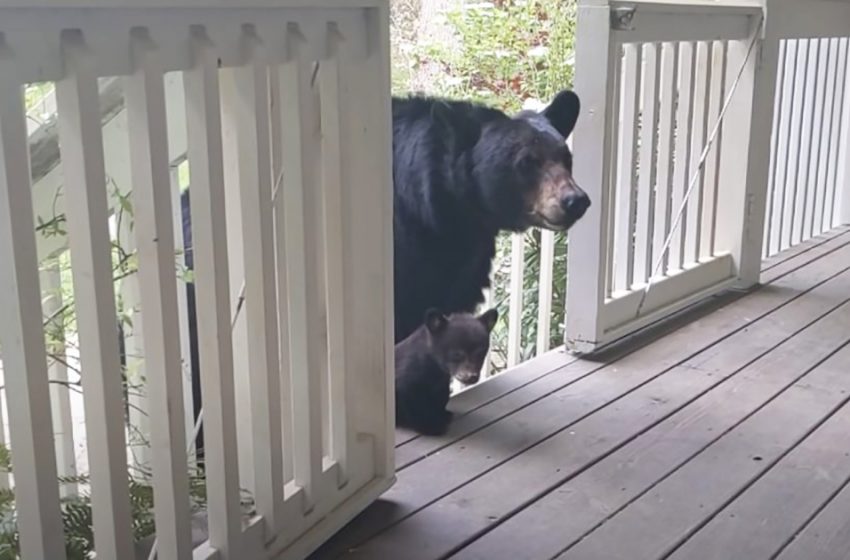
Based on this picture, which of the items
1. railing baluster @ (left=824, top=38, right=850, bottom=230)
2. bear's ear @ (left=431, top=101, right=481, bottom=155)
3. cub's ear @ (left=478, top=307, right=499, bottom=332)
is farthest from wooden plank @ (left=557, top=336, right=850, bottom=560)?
railing baluster @ (left=824, top=38, right=850, bottom=230)

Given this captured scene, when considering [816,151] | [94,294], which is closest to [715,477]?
[94,294]

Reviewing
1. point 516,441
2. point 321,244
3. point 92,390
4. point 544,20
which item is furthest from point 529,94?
point 92,390

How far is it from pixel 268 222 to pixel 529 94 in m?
3.76

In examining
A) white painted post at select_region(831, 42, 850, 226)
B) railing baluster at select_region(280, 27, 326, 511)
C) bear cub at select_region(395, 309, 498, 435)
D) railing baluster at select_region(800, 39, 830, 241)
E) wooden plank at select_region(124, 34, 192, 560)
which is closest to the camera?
wooden plank at select_region(124, 34, 192, 560)

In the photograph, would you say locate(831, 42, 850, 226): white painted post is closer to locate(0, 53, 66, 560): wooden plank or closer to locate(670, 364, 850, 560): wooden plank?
locate(670, 364, 850, 560): wooden plank

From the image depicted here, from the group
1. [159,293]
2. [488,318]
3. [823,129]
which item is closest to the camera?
[159,293]

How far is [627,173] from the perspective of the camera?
3.28 meters

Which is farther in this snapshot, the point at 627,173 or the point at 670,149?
the point at 670,149

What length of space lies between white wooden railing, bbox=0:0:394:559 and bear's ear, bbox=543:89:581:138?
3.40 ft

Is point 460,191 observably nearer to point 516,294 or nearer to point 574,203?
point 574,203

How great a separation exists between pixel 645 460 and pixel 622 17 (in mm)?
1268

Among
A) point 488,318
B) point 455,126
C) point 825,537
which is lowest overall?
point 825,537

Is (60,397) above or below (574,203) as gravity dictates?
below

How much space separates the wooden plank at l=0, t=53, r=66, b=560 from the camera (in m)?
→ 1.26
